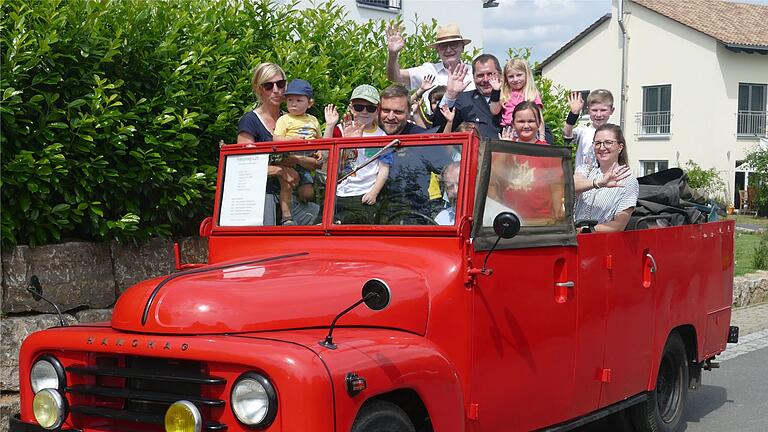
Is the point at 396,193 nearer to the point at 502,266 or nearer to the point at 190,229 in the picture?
the point at 502,266

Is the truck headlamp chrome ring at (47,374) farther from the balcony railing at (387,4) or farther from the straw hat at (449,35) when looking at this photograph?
the balcony railing at (387,4)

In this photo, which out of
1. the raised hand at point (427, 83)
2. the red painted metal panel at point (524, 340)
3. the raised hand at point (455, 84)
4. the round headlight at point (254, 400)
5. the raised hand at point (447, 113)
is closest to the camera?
the round headlight at point (254, 400)

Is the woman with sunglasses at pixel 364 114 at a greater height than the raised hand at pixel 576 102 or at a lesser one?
lesser

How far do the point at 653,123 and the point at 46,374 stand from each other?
3642cm

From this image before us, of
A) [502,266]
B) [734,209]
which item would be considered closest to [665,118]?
[734,209]

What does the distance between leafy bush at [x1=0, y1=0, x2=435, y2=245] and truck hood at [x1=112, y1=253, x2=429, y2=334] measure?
2.15m

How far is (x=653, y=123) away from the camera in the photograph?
38.5 m

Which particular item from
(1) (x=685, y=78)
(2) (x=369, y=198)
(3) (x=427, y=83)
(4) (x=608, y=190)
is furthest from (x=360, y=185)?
(1) (x=685, y=78)

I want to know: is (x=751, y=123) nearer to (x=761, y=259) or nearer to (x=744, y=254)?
(x=744, y=254)

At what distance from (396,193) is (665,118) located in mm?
34889

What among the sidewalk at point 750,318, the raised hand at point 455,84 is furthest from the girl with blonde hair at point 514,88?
the sidewalk at point 750,318

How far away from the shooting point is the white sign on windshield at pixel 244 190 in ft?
18.2

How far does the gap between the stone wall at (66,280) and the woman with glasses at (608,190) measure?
305cm

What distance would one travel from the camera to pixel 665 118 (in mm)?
38000
